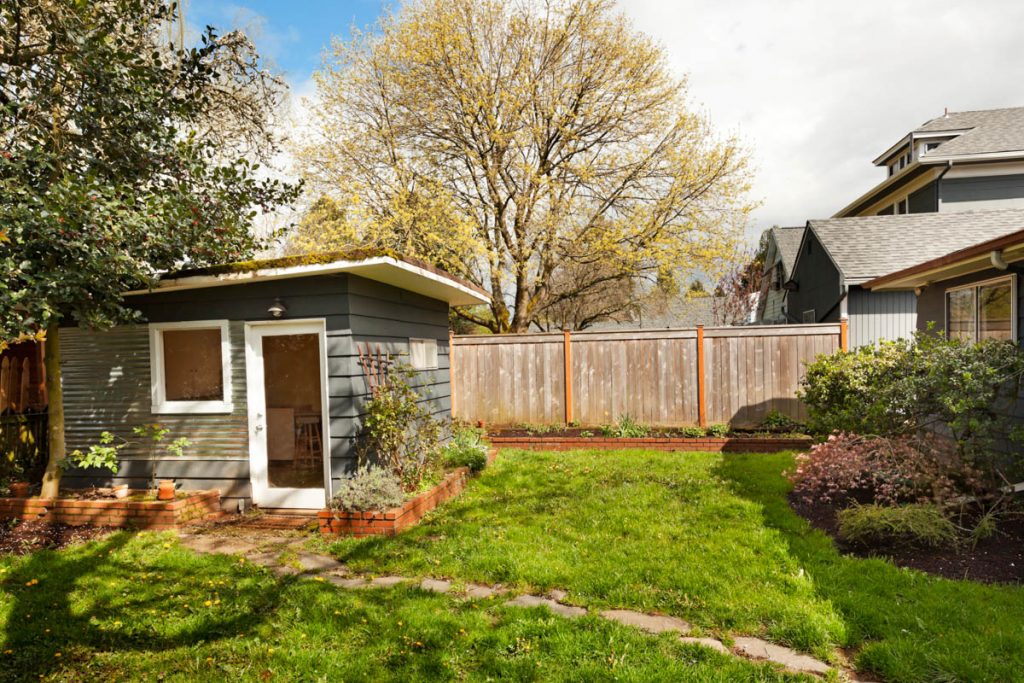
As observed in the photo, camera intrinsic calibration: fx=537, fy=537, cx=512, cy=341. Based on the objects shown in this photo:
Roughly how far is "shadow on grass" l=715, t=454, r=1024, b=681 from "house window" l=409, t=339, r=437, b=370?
16.2 ft

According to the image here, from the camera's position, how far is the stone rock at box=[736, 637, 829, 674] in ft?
9.36

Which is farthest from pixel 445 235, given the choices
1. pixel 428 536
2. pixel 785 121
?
pixel 428 536

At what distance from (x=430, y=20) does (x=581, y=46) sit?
373 centimetres

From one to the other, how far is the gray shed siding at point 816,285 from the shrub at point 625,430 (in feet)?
24.0

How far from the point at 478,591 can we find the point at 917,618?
275 cm

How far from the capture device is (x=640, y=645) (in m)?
3.05

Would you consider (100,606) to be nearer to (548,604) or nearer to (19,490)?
(548,604)

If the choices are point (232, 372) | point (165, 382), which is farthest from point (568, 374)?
point (165, 382)

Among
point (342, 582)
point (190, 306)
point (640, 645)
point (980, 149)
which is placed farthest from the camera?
point (980, 149)

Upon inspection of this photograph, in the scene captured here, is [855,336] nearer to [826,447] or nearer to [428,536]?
[826,447]

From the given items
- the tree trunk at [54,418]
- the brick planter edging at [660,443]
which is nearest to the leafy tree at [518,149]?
the brick planter edging at [660,443]

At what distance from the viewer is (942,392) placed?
5.18m

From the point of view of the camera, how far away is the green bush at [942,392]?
4.93 meters

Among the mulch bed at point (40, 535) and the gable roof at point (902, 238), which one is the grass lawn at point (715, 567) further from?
the gable roof at point (902, 238)
